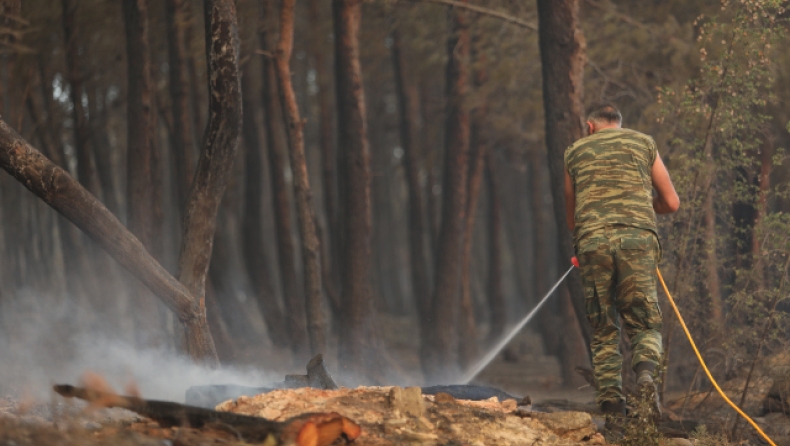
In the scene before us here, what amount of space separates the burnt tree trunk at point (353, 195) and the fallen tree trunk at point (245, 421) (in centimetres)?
809

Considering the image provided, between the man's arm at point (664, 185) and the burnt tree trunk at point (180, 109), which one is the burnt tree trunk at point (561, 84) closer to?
the man's arm at point (664, 185)

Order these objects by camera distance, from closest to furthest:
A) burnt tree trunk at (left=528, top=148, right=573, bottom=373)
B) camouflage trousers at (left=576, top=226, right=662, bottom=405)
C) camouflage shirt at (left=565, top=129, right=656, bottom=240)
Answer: camouflage trousers at (left=576, top=226, right=662, bottom=405) < camouflage shirt at (left=565, top=129, right=656, bottom=240) < burnt tree trunk at (left=528, top=148, right=573, bottom=373)

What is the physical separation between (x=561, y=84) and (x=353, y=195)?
3.79 m

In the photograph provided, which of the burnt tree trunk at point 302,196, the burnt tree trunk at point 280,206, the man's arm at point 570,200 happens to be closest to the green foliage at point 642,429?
the man's arm at point 570,200

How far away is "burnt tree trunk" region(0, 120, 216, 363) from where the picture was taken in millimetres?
8060

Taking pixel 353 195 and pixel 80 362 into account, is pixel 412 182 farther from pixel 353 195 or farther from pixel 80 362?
pixel 80 362

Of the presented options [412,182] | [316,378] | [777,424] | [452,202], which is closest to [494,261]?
[412,182]

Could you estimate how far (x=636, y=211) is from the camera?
657 centimetres

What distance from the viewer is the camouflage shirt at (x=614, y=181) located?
6.58 m

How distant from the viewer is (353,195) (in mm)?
13359

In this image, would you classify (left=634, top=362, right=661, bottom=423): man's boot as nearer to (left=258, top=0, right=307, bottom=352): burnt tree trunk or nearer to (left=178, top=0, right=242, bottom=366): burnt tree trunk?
(left=178, top=0, right=242, bottom=366): burnt tree trunk

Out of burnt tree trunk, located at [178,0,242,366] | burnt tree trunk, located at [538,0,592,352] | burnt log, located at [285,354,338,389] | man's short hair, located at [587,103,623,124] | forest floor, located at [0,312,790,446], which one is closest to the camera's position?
forest floor, located at [0,312,790,446]

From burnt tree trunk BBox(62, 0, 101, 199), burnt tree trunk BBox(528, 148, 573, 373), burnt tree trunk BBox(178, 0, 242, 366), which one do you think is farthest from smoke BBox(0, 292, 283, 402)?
burnt tree trunk BBox(528, 148, 573, 373)

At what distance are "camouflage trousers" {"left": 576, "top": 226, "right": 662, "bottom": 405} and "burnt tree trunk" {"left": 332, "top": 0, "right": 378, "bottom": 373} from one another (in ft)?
22.7
